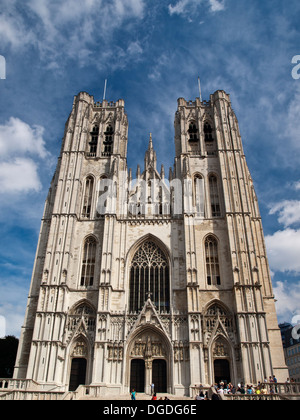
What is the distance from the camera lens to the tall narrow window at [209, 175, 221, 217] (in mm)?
31203

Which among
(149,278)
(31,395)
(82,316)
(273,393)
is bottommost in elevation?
(31,395)

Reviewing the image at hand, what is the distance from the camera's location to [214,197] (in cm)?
3198

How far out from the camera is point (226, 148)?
33.1m

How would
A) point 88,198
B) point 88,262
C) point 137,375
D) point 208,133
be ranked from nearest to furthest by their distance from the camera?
point 137,375
point 88,262
point 88,198
point 208,133

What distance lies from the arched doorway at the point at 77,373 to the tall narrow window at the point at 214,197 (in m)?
16.3

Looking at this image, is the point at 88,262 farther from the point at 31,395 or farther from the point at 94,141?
the point at 94,141

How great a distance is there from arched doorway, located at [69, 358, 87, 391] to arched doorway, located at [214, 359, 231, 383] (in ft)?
30.9

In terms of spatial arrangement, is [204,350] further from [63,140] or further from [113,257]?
[63,140]

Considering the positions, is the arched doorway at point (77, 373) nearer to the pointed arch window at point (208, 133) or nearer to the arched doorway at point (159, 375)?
the arched doorway at point (159, 375)

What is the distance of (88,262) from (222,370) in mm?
13383

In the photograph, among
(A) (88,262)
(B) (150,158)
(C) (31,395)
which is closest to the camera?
(C) (31,395)

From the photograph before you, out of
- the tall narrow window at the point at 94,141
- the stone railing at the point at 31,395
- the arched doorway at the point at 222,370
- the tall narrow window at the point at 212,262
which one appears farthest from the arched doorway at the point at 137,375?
the tall narrow window at the point at 94,141

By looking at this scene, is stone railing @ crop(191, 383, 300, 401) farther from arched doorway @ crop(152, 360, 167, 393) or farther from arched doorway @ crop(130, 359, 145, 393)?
Result: arched doorway @ crop(130, 359, 145, 393)

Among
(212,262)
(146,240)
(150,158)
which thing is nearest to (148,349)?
(212,262)
